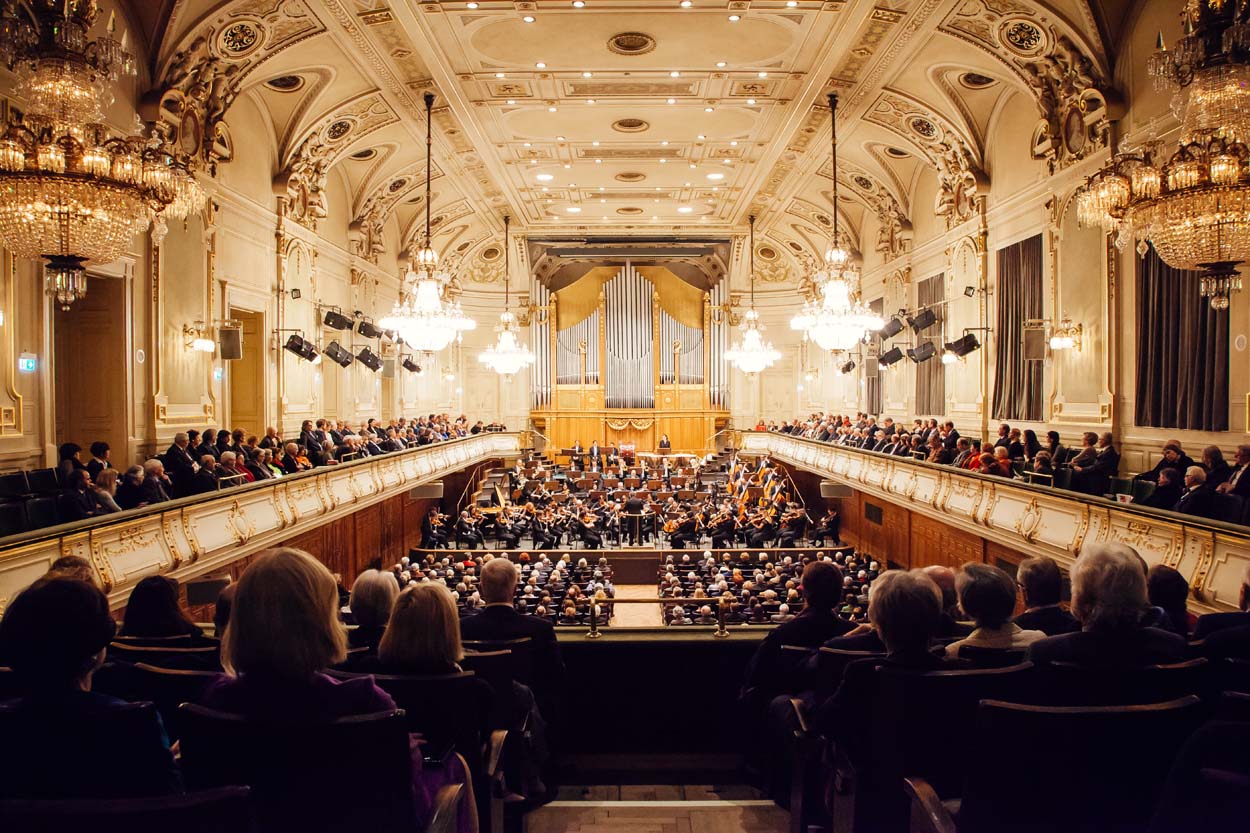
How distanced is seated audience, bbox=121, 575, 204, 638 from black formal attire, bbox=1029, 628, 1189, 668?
11.1 feet

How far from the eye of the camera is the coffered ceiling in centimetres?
1064

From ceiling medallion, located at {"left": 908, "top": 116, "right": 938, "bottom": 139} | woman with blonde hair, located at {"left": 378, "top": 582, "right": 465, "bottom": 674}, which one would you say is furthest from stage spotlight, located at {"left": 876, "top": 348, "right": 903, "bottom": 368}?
woman with blonde hair, located at {"left": 378, "top": 582, "right": 465, "bottom": 674}

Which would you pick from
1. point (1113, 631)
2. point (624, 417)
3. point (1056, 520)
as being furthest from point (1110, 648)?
point (624, 417)

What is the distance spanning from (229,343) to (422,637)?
10.8 meters

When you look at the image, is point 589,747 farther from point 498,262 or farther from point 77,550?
point 498,262

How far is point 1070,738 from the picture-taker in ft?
6.57

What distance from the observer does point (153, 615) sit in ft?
11.5

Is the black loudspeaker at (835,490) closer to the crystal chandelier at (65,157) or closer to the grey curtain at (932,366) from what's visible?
the grey curtain at (932,366)

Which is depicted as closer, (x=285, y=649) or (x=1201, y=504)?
(x=285, y=649)

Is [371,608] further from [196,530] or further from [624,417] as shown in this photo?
[624,417]

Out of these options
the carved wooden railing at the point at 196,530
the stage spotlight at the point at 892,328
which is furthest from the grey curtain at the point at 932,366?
the carved wooden railing at the point at 196,530

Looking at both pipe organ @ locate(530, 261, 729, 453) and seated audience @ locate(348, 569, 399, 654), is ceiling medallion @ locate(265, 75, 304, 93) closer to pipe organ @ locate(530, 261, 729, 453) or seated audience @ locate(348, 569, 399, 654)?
seated audience @ locate(348, 569, 399, 654)

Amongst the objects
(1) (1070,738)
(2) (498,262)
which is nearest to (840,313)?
(1) (1070,738)

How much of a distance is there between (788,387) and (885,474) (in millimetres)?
13265
